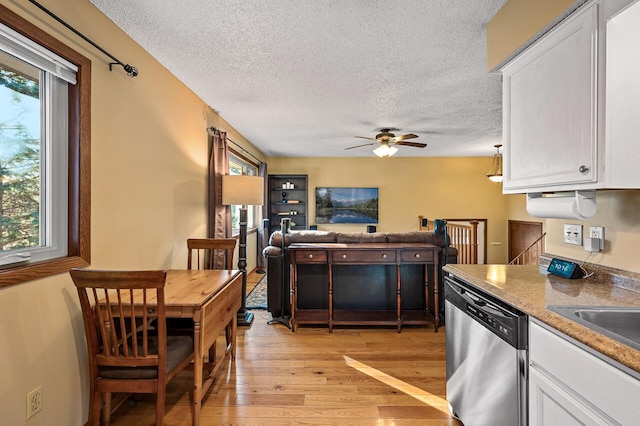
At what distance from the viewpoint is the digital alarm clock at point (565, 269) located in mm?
1714

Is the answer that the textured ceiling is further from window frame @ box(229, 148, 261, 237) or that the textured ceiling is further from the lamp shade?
the lamp shade

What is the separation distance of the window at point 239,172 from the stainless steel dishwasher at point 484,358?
3.72 meters

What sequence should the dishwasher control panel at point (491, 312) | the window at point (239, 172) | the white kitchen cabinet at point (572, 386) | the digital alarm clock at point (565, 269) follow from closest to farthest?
the white kitchen cabinet at point (572, 386)
the dishwasher control panel at point (491, 312)
the digital alarm clock at point (565, 269)
the window at point (239, 172)

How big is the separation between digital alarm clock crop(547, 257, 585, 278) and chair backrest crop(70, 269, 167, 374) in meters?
2.08

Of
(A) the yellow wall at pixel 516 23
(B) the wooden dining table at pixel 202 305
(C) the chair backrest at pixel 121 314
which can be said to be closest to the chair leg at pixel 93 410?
(C) the chair backrest at pixel 121 314

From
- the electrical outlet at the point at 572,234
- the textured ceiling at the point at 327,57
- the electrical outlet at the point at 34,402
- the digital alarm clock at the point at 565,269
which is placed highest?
the textured ceiling at the point at 327,57

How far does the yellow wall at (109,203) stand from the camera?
4.88 feet

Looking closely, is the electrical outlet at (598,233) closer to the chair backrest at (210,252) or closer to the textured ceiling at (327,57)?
the textured ceiling at (327,57)

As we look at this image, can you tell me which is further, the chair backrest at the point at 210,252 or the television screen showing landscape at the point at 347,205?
the television screen showing landscape at the point at 347,205

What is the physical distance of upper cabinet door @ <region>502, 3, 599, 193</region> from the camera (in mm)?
1370

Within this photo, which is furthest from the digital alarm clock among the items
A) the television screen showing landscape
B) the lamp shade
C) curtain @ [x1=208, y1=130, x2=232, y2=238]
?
the television screen showing landscape

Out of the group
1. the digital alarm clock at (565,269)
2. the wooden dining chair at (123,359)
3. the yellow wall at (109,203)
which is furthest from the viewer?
the digital alarm clock at (565,269)

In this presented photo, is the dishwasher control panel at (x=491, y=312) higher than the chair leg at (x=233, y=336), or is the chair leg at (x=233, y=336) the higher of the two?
the dishwasher control panel at (x=491, y=312)

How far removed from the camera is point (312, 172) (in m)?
7.35
